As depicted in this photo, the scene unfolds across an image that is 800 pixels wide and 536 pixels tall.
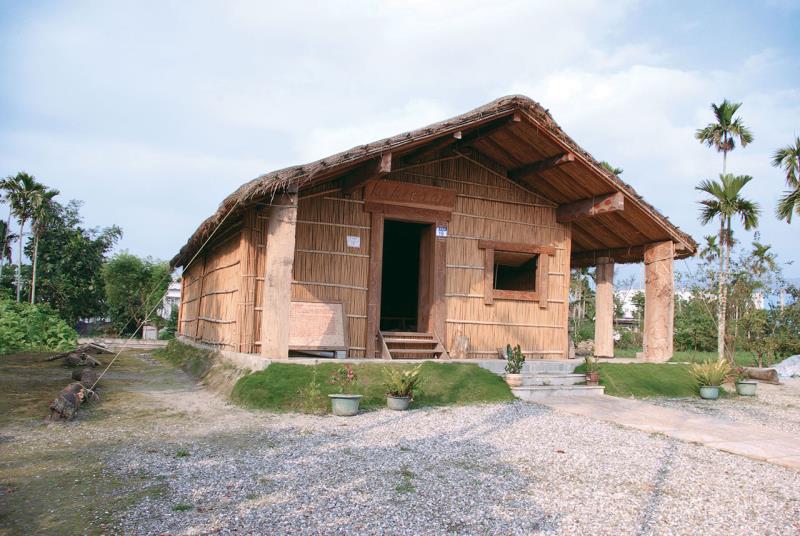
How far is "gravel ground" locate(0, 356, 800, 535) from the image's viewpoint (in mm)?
3605

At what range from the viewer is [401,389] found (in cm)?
741

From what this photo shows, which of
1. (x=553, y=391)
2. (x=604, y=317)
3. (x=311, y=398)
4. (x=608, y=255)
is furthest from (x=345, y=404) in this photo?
(x=608, y=255)

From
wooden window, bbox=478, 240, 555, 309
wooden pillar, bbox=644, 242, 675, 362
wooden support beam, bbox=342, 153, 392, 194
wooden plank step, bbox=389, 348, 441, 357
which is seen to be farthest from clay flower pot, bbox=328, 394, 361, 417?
wooden pillar, bbox=644, 242, 675, 362

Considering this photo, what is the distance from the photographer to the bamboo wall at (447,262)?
9.48 m

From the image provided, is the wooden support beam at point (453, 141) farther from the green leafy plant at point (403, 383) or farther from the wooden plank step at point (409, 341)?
the green leafy plant at point (403, 383)

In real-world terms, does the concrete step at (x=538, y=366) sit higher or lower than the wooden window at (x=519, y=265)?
lower

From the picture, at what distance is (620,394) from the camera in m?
9.81

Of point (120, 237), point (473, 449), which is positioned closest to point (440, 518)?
point (473, 449)

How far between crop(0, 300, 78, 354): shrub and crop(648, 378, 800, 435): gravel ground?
1387cm

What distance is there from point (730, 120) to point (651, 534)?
67.8ft

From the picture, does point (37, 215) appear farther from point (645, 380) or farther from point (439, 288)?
point (645, 380)

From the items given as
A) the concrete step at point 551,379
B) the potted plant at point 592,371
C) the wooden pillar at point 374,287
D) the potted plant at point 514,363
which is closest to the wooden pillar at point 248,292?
the wooden pillar at point 374,287

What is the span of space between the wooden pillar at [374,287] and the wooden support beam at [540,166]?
9.85 feet

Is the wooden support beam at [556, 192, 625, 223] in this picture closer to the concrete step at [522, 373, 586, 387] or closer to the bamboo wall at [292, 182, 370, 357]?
the concrete step at [522, 373, 586, 387]
